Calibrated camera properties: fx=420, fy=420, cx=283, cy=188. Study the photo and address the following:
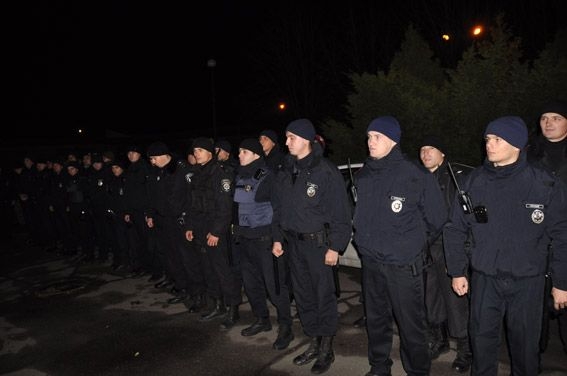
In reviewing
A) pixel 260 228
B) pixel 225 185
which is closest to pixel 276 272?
pixel 260 228

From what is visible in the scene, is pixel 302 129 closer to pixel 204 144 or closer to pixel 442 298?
pixel 204 144

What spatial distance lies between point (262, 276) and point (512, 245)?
2694 millimetres

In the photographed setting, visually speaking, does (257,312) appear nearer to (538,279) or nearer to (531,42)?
(538,279)

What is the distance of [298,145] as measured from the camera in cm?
401

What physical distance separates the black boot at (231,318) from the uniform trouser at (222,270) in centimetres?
10

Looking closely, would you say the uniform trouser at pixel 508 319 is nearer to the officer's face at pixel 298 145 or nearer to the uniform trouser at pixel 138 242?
the officer's face at pixel 298 145

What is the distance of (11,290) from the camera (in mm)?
7113

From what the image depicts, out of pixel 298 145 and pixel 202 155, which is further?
Answer: pixel 202 155

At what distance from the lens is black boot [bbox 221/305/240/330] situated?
5066mm

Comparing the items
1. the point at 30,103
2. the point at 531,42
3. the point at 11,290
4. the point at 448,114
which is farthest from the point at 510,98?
the point at 30,103

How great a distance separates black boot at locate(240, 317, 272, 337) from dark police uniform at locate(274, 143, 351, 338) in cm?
85

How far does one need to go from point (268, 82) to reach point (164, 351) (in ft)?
75.4

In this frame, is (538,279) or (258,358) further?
(258,358)

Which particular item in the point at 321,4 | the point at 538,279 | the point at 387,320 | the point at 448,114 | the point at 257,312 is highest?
the point at 321,4
